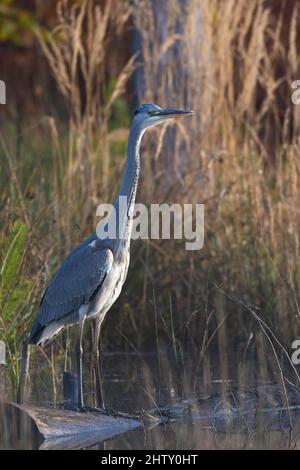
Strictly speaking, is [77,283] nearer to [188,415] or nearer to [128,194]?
[128,194]

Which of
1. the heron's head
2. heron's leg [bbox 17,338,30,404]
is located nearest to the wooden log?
heron's leg [bbox 17,338,30,404]

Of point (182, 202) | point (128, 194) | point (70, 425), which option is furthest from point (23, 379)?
point (182, 202)

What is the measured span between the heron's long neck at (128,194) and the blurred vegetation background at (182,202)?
0.49 m

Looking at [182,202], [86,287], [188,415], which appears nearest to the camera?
[188,415]

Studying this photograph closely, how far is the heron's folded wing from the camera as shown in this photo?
5828 mm

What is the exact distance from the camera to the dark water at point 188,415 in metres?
5.08

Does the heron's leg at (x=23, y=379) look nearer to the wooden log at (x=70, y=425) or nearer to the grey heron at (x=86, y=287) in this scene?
the grey heron at (x=86, y=287)

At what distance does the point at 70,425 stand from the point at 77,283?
90cm

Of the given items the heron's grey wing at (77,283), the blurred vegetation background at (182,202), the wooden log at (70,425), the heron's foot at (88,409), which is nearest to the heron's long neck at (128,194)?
the heron's grey wing at (77,283)

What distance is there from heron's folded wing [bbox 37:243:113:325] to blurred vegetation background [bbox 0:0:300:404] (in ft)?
0.73

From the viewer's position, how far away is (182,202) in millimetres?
7598

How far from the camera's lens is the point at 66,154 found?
26.5ft

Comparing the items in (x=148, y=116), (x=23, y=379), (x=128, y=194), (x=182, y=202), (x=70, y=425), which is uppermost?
(x=148, y=116)

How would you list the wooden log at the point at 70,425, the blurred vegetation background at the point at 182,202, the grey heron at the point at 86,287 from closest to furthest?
the wooden log at the point at 70,425 → the grey heron at the point at 86,287 → the blurred vegetation background at the point at 182,202
